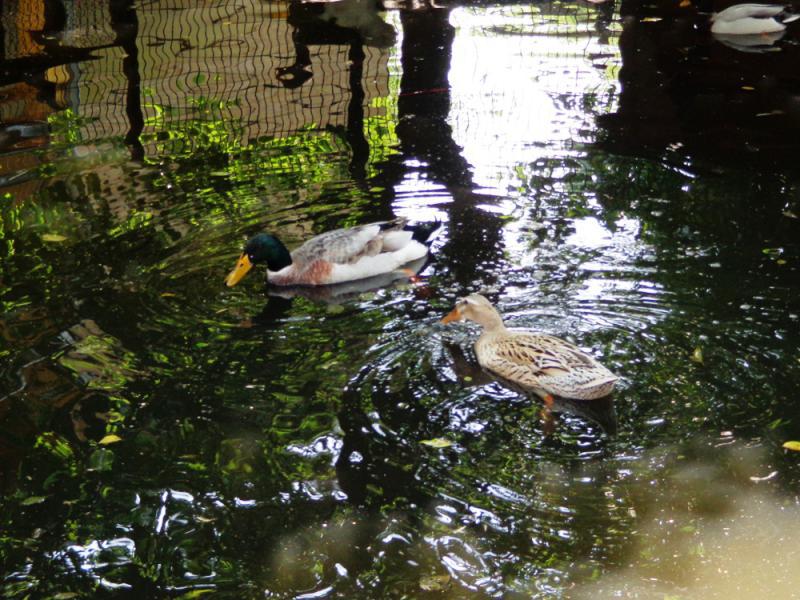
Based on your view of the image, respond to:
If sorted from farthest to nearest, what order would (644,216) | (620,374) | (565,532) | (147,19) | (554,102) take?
(147,19)
(554,102)
(644,216)
(620,374)
(565,532)

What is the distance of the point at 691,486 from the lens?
5.63 meters

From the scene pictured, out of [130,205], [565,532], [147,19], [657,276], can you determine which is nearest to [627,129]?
[657,276]

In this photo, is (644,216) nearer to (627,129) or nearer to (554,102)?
(627,129)

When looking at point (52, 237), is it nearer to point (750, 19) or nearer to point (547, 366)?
point (547, 366)

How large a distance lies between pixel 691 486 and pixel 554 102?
7.05 metres

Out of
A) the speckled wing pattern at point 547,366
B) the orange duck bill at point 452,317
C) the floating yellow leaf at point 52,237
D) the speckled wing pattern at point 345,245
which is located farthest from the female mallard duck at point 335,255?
the speckled wing pattern at point 547,366

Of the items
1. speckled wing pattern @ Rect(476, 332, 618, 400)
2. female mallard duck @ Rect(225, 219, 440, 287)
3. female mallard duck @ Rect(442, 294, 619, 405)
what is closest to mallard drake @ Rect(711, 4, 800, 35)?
female mallard duck @ Rect(225, 219, 440, 287)

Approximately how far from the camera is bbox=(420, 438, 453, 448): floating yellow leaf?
19.5 ft

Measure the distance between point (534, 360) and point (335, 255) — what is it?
2303mm

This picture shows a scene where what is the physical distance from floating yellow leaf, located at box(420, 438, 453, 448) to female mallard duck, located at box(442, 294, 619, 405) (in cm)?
82

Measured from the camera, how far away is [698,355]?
6.66m

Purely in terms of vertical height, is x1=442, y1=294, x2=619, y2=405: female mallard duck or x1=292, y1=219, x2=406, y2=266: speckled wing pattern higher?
x1=292, y1=219, x2=406, y2=266: speckled wing pattern

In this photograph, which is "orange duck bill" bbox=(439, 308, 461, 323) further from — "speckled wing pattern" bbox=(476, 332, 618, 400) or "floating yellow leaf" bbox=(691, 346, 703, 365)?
"floating yellow leaf" bbox=(691, 346, 703, 365)

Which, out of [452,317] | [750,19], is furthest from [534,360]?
[750,19]
